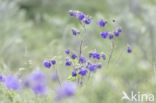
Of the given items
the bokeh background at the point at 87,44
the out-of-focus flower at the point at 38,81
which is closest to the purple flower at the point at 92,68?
the bokeh background at the point at 87,44

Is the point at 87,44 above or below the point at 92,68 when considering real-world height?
above

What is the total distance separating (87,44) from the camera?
279 cm

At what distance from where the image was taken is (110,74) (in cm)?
219

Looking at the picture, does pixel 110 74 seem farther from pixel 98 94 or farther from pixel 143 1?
pixel 143 1

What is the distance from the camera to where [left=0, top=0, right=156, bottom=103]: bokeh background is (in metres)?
2.13

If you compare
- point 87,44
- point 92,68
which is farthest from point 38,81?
point 87,44

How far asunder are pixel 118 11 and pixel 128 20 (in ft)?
5.68

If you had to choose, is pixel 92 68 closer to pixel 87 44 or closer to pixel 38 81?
pixel 87 44

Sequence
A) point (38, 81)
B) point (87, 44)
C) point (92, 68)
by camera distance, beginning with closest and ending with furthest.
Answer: point (38, 81) < point (92, 68) < point (87, 44)

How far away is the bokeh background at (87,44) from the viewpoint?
7.00ft

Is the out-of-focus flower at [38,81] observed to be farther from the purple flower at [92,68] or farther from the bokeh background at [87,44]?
the purple flower at [92,68]

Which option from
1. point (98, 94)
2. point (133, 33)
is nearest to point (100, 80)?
point (98, 94)

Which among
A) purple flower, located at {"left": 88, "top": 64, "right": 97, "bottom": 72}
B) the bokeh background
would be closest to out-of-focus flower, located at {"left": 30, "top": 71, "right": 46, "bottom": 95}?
the bokeh background

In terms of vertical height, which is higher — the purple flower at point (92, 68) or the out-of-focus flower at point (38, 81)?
the out-of-focus flower at point (38, 81)
